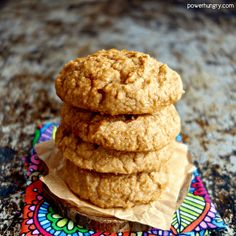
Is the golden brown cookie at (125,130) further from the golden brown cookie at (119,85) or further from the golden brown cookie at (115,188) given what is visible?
the golden brown cookie at (115,188)

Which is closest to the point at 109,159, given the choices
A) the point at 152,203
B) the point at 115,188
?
the point at 115,188

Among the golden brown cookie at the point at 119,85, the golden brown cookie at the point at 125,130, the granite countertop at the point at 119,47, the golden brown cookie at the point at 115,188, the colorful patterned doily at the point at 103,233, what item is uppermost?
the golden brown cookie at the point at 119,85

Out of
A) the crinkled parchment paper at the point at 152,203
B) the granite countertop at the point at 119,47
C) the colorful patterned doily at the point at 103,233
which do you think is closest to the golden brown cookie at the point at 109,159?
the crinkled parchment paper at the point at 152,203

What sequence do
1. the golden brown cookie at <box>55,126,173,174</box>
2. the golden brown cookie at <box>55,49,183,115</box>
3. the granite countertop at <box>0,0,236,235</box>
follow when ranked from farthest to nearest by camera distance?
the granite countertop at <box>0,0,236,235</box> < the golden brown cookie at <box>55,126,173,174</box> < the golden brown cookie at <box>55,49,183,115</box>

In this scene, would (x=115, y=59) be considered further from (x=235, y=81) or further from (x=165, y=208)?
(x=235, y=81)

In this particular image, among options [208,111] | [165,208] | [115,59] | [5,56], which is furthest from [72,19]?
[165,208]

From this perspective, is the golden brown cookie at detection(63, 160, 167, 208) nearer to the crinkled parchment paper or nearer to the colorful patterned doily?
the crinkled parchment paper

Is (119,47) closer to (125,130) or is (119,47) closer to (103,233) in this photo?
(125,130)

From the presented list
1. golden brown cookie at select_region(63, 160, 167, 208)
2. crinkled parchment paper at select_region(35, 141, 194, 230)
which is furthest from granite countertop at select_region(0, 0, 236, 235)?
golden brown cookie at select_region(63, 160, 167, 208)
